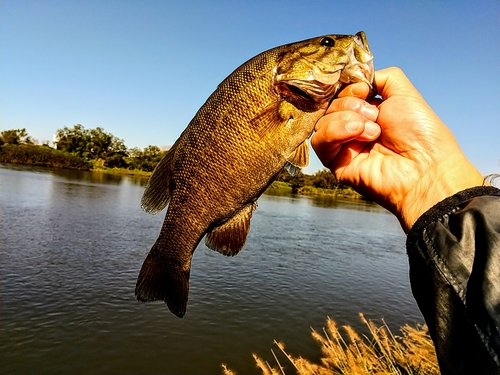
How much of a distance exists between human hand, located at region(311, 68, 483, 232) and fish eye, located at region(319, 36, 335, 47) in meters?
Result: 0.34

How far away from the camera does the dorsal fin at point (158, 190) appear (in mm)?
2729

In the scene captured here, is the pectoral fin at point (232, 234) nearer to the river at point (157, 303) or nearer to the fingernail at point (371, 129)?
the fingernail at point (371, 129)

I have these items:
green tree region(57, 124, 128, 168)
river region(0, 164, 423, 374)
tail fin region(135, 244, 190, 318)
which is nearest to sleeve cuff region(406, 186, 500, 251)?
tail fin region(135, 244, 190, 318)

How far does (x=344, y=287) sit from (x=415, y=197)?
14.9 metres

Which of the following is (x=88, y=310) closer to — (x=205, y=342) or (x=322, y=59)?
(x=205, y=342)

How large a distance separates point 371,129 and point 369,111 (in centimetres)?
13

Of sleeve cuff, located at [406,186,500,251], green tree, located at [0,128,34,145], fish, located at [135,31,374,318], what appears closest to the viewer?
sleeve cuff, located at [406,186,500,251]

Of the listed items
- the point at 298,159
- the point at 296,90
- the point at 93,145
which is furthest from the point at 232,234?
the point at 93,145

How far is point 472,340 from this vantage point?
1.73 m

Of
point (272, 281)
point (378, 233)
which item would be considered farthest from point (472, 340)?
point (378, 233)

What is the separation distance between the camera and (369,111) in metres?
2.71

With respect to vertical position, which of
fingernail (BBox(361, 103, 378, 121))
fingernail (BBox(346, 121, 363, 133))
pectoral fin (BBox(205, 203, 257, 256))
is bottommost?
pectoral fin (BBox(205, 203, 257, 256))

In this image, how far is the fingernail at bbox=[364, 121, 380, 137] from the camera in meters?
2.68

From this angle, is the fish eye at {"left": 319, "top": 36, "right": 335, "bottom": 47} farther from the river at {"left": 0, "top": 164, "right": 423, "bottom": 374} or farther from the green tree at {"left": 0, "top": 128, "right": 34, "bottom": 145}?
the green tree at {"left": 0, "top": 128, "right": 34, "bottom": 145}
